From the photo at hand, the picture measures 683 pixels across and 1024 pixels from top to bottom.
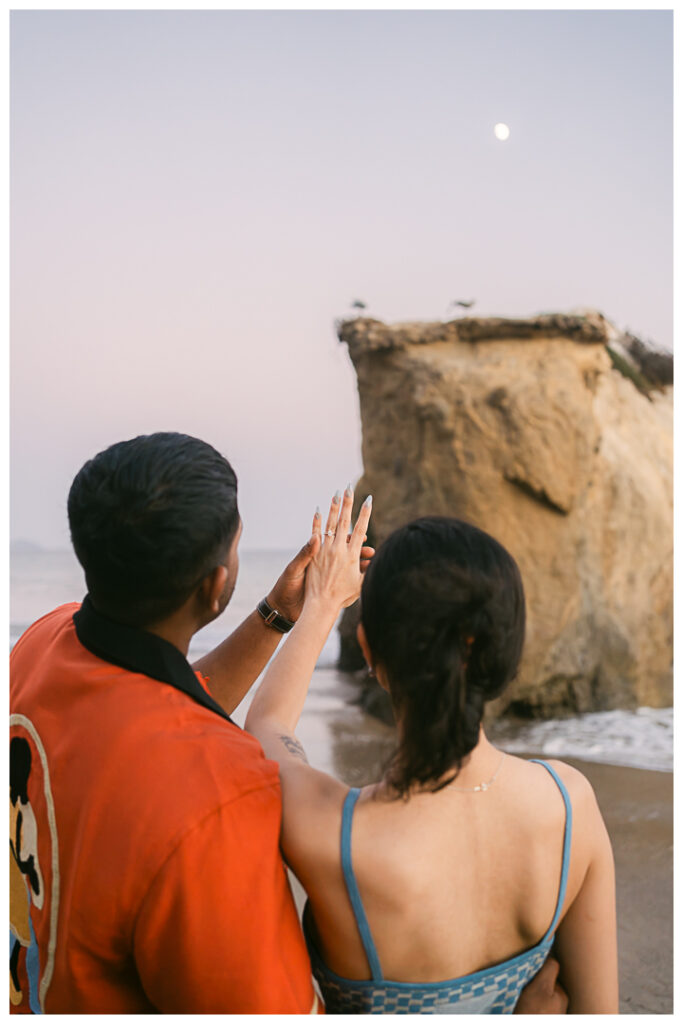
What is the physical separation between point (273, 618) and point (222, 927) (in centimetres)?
79

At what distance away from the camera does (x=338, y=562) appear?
162 cm

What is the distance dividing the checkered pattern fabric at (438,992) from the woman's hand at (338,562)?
64 centimetres

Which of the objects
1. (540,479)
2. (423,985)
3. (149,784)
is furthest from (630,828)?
(149,784)

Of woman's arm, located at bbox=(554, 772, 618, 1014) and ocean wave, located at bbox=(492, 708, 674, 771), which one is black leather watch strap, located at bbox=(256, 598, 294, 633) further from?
ocean wave, located at bbox=(492, 708, 674, 771)

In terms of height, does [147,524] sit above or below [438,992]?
above

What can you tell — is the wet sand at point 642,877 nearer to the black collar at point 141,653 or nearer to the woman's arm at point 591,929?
the woman's arm at point 591,929

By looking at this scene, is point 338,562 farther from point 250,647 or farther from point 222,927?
point 222,927

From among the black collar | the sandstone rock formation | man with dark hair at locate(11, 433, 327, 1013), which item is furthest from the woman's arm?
the sandstone rock formation

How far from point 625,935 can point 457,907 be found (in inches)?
98.7

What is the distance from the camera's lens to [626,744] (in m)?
6.24

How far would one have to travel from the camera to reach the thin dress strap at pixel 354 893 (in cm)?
119

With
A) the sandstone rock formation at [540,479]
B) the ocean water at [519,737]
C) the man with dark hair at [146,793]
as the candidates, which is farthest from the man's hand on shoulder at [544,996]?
the sandstone rock formation at [540,479]

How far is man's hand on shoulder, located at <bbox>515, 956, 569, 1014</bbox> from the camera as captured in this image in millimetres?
1379

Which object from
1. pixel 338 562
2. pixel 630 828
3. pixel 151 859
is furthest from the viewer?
pixel 630 828
